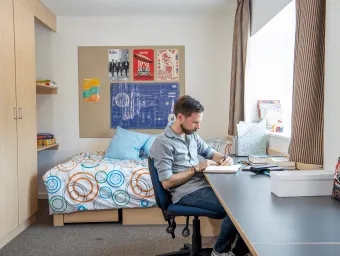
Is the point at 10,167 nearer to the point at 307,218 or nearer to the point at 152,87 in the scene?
the point at 152,87

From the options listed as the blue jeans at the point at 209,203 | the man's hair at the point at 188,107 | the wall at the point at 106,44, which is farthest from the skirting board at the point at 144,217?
the man's hair at the point at 188,107

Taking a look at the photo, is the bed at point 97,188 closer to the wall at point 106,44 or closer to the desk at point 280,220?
the wall at point 106,44

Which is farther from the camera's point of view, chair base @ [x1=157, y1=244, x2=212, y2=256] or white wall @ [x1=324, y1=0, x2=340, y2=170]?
chair base @ [x1=157, y1=244, x2=212, y2=256]

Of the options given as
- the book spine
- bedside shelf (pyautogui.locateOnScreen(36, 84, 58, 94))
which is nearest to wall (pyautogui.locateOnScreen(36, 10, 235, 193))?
bedside shelf (pyautogui.locateOnScreen(36, 84, 58, 94))

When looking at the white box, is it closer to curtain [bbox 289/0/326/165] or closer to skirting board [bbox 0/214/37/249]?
curtain [bbox 289/0/326/165]

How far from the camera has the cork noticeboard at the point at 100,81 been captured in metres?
4.41

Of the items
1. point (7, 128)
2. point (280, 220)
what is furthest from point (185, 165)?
point (7, 128)

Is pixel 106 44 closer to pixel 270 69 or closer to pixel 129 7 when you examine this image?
pixel 129 7

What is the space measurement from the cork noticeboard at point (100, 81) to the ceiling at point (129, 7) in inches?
16.8

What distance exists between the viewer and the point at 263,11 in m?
3.25

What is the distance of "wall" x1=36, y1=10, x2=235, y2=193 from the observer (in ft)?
14.5

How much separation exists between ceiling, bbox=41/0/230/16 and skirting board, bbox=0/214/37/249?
7.78ft

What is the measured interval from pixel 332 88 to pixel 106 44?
126 inches

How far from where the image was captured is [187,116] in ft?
7.23
